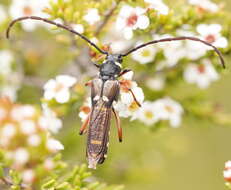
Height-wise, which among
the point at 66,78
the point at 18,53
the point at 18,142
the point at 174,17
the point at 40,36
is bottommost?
the point at 18,142

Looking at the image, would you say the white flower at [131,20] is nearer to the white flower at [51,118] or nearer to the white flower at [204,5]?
the white flower at [204,5]

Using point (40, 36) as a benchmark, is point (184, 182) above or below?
below

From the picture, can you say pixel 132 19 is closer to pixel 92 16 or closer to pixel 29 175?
pixel 92 16

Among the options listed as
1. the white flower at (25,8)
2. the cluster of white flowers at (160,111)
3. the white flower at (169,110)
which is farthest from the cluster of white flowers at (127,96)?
the white flower at (25,8)

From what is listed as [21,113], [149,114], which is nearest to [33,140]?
[21,113]

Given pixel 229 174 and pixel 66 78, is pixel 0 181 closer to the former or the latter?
pixel 66 78

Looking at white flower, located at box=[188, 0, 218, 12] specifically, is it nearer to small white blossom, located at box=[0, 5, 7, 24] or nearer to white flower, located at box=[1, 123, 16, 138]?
small white blossom, located at box=[0, 5, 7, 24]

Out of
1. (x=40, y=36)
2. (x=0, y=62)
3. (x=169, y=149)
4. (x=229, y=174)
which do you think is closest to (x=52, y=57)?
(x=40, y=36)
